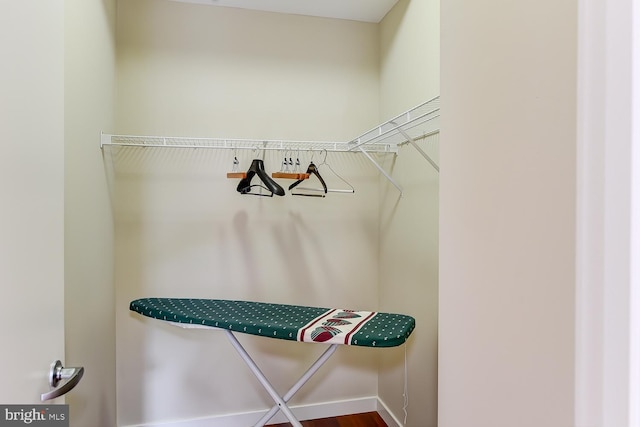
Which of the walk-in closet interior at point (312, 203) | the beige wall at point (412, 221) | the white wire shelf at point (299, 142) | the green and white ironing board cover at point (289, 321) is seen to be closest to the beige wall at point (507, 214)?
the walk-in closet interior at point (312, 203)

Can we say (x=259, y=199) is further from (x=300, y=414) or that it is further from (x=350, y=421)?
(x=350, y=421)

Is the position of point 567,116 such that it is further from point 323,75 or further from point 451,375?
point 323,75

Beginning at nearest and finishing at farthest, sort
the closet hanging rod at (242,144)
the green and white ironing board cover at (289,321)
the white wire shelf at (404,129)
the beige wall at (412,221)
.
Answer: the green and white ironing board cover at (289,321)
the white wire shelf at (404,129)
the beige wall at (412,221)
the closet hanging rod at (242,144)

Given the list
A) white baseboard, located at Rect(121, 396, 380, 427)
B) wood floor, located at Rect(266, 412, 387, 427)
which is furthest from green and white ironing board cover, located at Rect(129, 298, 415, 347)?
wood floor, located at Rect(266, 412, 387, 427)

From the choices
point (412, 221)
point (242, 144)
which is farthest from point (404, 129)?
point (242, 144)

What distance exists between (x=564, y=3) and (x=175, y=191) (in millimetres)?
2101

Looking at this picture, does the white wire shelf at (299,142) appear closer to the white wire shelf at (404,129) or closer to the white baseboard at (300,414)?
the white wire shelf at (404,129)

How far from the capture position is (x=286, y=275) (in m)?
2.35

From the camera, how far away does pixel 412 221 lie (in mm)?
1992

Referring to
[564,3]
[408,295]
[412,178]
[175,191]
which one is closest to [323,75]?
[412,178]

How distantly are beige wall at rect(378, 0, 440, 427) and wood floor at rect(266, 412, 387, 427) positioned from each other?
5.4 inches

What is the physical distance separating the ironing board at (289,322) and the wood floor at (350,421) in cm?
65

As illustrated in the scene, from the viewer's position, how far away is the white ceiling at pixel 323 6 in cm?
217

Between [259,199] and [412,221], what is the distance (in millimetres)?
980
